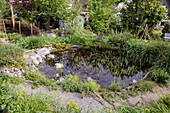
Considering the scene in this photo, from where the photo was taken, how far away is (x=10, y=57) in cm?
456

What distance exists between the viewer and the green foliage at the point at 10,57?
4.44 metres

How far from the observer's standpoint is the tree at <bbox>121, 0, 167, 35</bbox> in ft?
30.4

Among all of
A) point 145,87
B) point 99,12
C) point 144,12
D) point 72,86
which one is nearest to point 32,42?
point 72,86

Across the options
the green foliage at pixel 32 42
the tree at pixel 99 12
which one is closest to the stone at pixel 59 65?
the green foliage at pixel 32 42

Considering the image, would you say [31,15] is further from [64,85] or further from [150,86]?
Result: [150,86]

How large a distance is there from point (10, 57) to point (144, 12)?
874 centimetres

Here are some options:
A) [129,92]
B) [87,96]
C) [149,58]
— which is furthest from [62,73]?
[149,58]

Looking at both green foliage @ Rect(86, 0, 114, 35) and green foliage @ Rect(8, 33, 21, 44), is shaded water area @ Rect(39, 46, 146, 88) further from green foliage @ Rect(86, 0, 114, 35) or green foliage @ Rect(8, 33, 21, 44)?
green foliage @ Rect(86, 0, 114, 35)

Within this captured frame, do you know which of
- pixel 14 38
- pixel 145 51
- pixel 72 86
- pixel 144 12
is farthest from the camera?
pixel 144 12

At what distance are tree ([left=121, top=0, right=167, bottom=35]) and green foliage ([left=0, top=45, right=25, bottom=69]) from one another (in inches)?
289

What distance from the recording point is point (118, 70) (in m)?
5.45

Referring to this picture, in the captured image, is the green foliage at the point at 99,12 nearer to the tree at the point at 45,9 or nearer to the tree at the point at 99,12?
the tree at the point at 99,12

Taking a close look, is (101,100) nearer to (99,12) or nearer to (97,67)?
(97,67)

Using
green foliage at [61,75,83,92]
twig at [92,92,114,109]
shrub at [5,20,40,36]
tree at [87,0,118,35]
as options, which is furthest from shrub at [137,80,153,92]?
shrub at [5,20,40,36]
